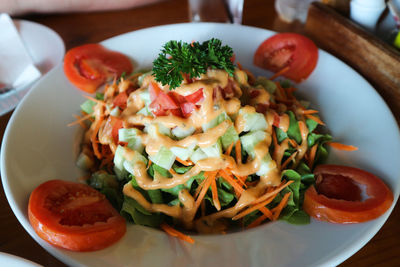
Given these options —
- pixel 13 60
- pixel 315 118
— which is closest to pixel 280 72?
pixel 315 118

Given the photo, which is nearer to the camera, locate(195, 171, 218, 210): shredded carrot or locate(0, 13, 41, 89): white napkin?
locate(195, 171, 218, 210): shredded carrot

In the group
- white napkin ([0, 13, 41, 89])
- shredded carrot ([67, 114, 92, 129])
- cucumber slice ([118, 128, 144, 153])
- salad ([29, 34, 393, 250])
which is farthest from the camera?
white napkin ([0, 13, 41, 89])

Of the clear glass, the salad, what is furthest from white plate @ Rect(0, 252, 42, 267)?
the clear glass

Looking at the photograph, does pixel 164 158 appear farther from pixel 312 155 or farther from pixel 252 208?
pixel 312 155

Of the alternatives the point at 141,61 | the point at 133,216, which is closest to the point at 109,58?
the point at 141,61

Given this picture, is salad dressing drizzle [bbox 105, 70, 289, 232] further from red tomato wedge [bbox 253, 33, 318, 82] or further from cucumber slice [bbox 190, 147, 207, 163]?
red tomato wedge [bbox 253, 33, 318, 82]

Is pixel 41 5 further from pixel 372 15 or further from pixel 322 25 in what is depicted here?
pixel 372 15
